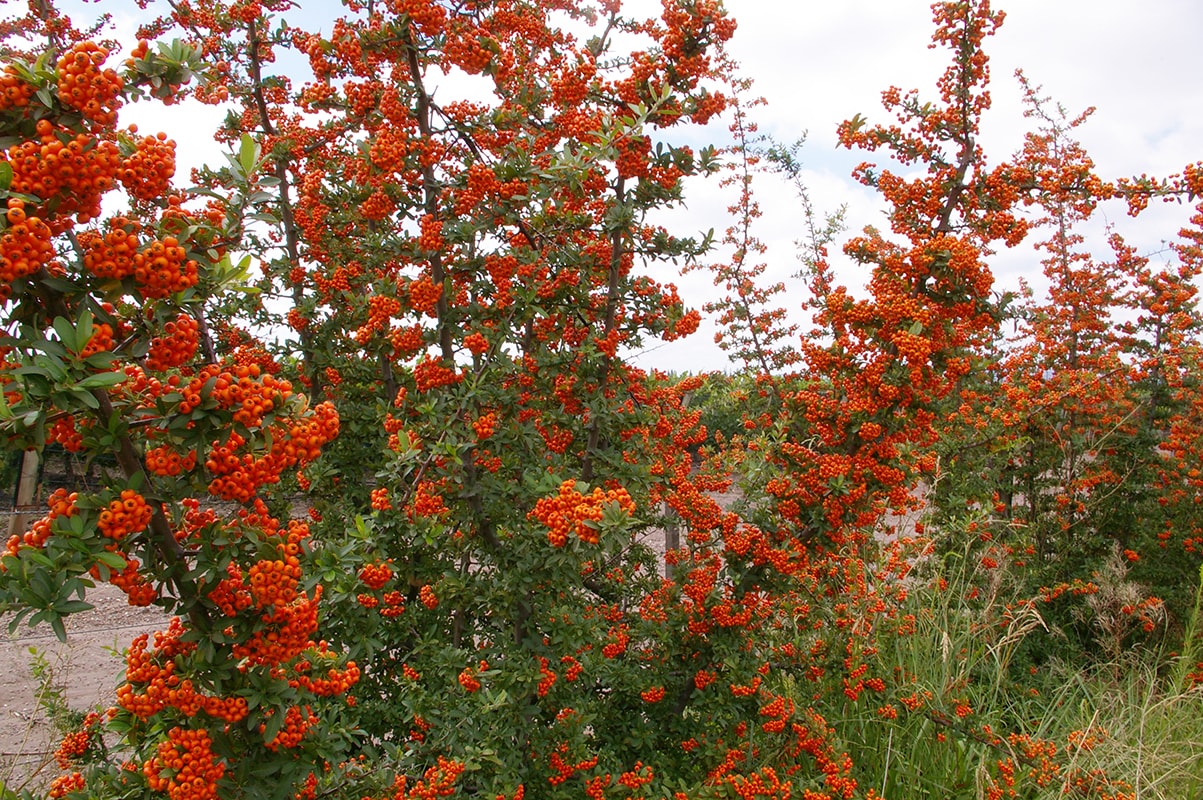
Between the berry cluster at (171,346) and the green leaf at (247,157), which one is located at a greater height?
the green leaf at (247,157)

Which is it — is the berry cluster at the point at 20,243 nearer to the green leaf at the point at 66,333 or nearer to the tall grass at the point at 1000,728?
the green leaf at the point at 66,333

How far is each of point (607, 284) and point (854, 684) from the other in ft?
8.14

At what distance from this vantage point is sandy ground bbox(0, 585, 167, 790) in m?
4.13

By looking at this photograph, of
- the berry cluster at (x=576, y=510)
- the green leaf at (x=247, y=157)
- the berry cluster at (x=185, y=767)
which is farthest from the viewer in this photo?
the berry cluster at (x=576, y=510)

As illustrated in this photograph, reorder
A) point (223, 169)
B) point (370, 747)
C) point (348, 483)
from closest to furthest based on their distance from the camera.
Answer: point (370, 747) < point (223, 169) < point (348, 483)

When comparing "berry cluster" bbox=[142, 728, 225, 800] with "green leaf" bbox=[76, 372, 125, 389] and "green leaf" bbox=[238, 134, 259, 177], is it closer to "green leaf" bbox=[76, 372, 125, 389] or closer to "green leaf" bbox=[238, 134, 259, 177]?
"green leaf" bbox=[76, 372, 125, 389]

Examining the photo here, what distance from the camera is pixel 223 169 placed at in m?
3.61

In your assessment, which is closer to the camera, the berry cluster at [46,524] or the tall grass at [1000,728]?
the berry cluster at [46,524]

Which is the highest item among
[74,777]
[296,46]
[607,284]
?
[296,46]

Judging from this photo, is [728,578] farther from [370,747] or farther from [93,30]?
[93,30]

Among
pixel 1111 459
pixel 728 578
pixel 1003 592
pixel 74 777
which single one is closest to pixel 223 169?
pixel 74 777

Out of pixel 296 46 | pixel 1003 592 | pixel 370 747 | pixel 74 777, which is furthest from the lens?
pixel 1003 592

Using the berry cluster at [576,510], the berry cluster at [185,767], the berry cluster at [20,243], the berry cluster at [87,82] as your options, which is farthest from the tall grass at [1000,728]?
the berry cluster at [87,82]

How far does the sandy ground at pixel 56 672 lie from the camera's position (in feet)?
13.6
